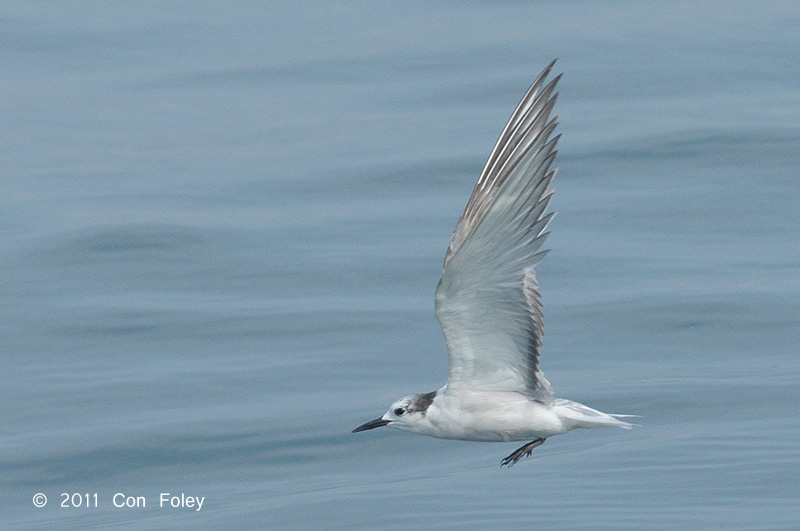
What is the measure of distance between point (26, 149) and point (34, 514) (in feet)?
44.7

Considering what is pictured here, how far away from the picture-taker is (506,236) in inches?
368

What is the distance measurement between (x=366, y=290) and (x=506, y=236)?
42.5ft

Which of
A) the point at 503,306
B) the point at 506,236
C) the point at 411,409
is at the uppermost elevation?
the point at 506,236

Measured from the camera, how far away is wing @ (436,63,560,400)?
9297 millimetres

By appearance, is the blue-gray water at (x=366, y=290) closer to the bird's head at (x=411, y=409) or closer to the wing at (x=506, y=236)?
the bird's head at (x=411, y=409)

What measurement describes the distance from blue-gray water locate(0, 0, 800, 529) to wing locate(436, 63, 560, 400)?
879 centimetres

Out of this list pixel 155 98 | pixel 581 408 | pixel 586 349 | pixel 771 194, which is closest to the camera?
pixel 581 408

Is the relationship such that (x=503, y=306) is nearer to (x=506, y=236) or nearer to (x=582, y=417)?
(x=506, y=236)

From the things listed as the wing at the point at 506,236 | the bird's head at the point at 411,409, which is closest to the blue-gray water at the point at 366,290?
the bird's head at the point at 411,409

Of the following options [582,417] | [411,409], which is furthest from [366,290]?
[582,417]

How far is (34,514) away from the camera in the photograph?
18.9 metres

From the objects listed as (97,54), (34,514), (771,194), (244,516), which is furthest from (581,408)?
(97,54)

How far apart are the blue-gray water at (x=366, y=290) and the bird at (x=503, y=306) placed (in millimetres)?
7978

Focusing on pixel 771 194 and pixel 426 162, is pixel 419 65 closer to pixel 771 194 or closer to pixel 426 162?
pixel 426 162
